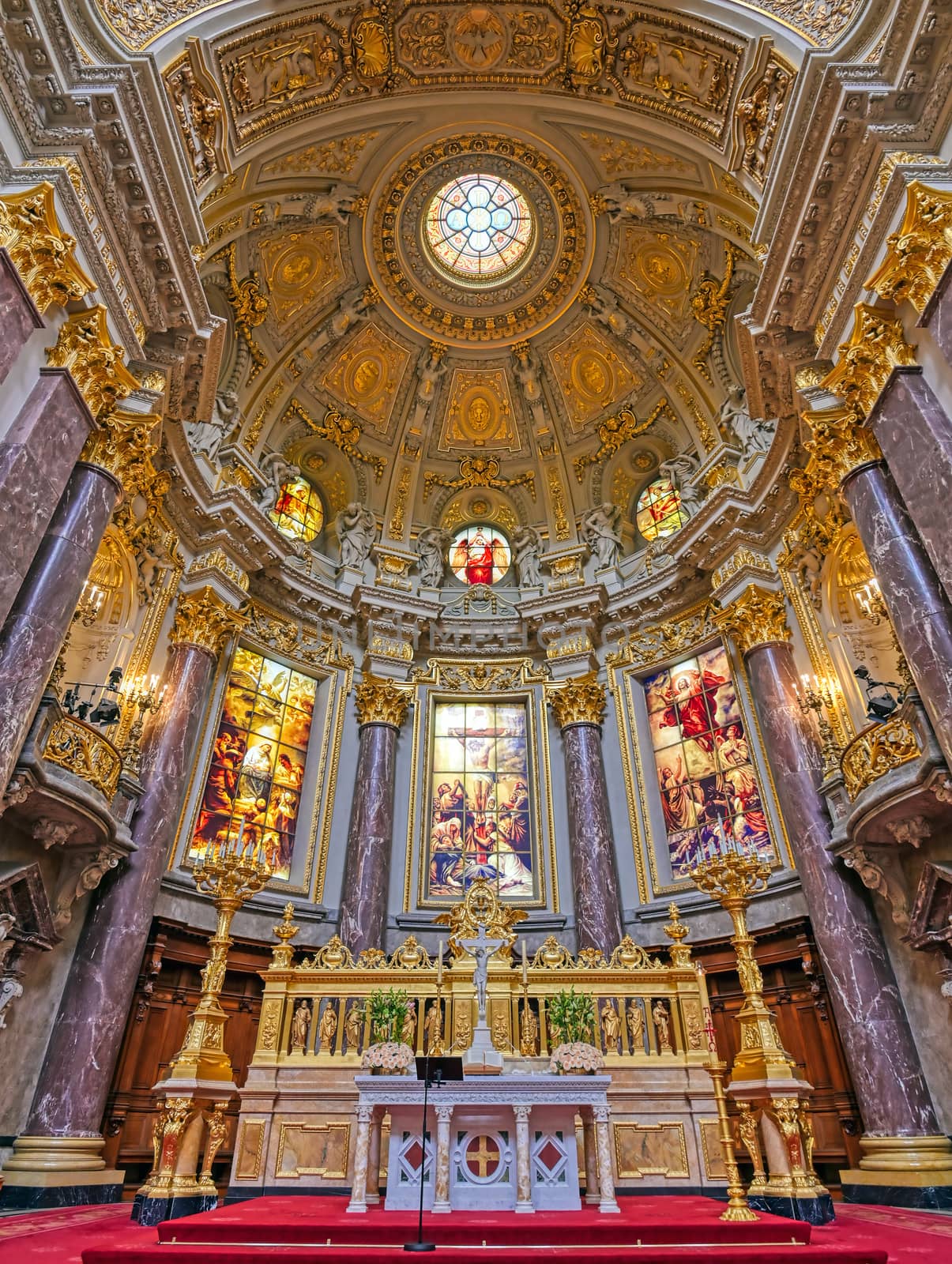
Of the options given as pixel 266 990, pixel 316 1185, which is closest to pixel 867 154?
pixel 266 990

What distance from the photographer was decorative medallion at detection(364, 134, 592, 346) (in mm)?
17984

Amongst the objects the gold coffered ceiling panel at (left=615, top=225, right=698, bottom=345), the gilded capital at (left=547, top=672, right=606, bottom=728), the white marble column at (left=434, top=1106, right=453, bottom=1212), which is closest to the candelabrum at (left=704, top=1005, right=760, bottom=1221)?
the white marble column at (left=434, top=1106, right=453, bottom=1212)

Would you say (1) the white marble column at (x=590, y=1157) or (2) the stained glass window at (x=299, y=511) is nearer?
(1) the white marble column at (x=590, y=1157)

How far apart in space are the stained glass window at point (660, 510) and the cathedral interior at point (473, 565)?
12 centimetres

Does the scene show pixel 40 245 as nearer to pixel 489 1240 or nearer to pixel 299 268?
pixel 299 268

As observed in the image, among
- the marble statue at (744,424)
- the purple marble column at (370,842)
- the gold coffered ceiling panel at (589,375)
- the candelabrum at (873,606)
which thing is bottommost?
the purple marble column at (370,842)

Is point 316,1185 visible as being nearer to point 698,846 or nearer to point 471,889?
point 471,889

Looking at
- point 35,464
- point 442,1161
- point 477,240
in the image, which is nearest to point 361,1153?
point 442,1161

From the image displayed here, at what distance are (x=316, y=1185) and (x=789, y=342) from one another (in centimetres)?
1272

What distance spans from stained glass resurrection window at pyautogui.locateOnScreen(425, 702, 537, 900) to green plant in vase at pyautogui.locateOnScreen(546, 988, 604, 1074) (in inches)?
257

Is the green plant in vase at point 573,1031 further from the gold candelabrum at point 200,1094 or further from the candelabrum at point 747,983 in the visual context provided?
the gold candelabrum at point 200,1094

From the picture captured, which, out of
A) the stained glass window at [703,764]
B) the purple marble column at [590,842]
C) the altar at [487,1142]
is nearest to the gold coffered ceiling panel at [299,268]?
the purple marble column at [590,842]

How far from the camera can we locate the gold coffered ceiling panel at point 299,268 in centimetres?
1711

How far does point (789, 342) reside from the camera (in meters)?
11.8
